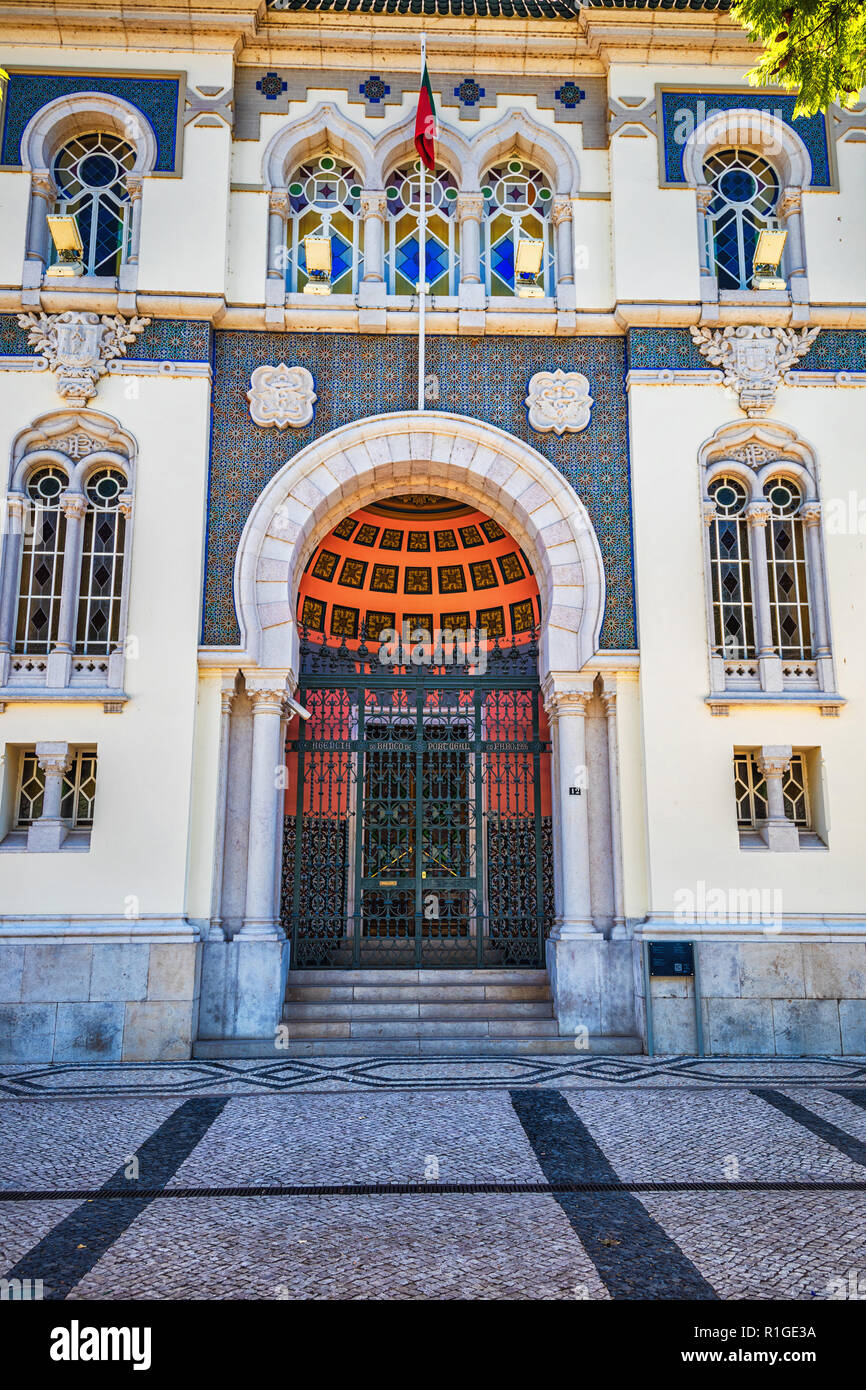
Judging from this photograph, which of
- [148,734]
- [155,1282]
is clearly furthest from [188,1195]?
[148,734]

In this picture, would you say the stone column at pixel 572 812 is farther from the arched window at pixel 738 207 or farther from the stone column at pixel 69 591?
the arched window at pixel 738 207

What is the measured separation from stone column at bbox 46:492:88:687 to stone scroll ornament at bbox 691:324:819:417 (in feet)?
22.6

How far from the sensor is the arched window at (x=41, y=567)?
10.4 metres

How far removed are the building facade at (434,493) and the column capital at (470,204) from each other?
1.3 inches

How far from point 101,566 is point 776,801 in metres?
7.42

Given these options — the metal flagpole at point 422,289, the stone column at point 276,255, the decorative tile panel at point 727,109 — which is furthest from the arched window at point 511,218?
the stone column at point 276,255

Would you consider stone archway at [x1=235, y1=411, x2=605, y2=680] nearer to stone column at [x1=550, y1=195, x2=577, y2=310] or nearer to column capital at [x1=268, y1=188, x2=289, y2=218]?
stone column at [x1=550, y1=195, x2=577, y2=310]

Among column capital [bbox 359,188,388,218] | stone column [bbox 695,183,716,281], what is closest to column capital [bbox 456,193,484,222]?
column capital [bbox 359,188,388,218]

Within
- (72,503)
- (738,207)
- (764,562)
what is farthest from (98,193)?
(764,562)

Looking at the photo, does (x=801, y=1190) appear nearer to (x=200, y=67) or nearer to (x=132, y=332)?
(x=132, y=332)

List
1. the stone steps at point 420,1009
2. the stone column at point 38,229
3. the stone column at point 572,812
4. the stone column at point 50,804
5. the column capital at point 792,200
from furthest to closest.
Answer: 1. the column capital at point 792,200
2. the stone column at point 38,229
3. the stone column at point 572,812
4. the stone steps at point 420,1009
5. the stone column at point 50,804

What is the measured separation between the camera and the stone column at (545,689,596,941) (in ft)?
33.4

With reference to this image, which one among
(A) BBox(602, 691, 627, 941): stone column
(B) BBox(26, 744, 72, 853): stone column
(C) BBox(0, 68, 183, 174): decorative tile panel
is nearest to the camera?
(B) BBox(26, 744, 72, 853): stone column

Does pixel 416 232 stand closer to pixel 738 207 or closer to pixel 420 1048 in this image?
pixel 738 207
